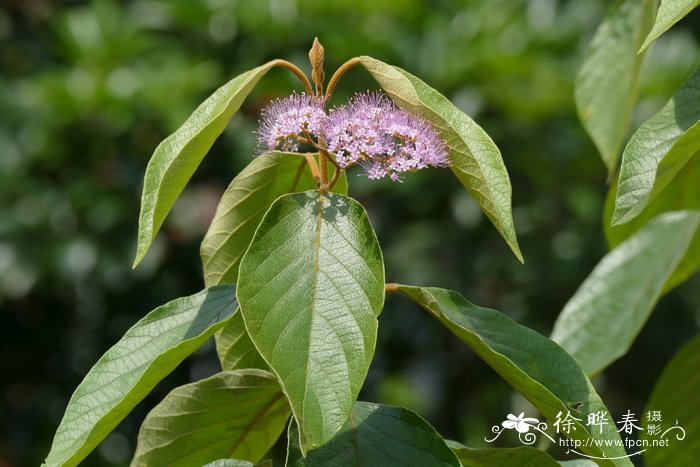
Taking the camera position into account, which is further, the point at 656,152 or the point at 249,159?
the point at 249,159

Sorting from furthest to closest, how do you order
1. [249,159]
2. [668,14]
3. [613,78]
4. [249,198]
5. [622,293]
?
1. [249,159]
2. [622,293]
3. [613,78]
4. [249,198]
5. [668,14]

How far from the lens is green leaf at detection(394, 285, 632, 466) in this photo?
78cm

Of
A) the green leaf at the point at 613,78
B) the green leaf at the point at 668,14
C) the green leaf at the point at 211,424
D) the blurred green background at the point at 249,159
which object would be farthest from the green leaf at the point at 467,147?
the blurred green background at the point at 249,159

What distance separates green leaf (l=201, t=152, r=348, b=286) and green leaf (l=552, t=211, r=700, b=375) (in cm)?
46

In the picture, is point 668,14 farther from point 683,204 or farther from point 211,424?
point 683,204

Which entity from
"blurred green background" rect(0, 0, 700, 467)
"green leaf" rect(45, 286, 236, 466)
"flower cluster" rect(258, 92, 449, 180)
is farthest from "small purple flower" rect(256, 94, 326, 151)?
"blurred green background" rect(0, 0, 700, 467)

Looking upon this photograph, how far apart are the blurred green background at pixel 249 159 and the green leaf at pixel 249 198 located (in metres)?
2.86

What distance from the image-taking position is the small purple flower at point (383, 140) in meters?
0.79

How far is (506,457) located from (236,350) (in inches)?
10.0

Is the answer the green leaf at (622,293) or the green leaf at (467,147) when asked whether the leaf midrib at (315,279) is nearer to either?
the green leaf at (467,147)

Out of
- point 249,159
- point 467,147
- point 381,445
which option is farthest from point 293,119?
point 249,159

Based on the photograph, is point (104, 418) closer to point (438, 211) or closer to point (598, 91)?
point (598, 91)

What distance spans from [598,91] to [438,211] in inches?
120

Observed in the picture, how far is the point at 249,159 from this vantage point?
3.93m
